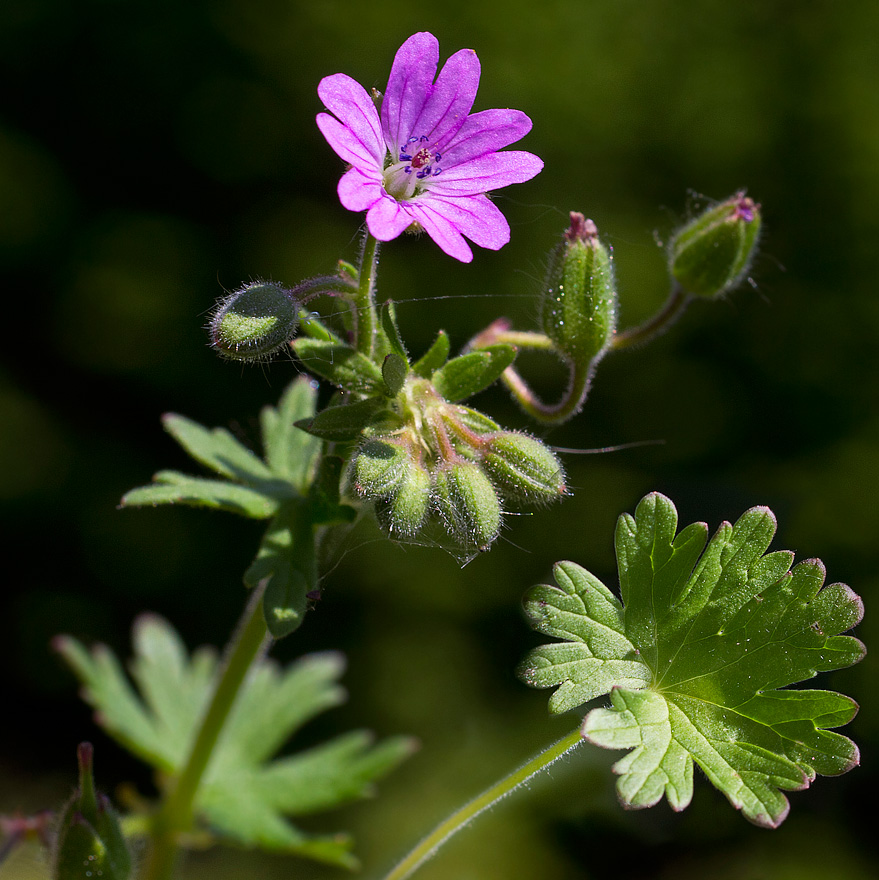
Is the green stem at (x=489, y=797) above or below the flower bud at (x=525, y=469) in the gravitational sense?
below

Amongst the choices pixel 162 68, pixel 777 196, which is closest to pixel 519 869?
pixel 777 196

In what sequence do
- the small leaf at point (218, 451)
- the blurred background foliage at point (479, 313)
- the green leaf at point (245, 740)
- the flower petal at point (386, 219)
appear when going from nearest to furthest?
the flower petal at point (386, 219), the small leaf at point (218, 451), the green leaf at point (245, 740), the blurred background foliage at point (479, 313)

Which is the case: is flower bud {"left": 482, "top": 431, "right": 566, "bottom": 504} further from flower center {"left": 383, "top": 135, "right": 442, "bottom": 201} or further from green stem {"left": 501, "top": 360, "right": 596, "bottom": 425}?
flower center {"left": 383, "top": 135, "right": 442, "bottom": 201}

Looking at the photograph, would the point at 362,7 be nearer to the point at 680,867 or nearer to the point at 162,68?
the point at 162,68

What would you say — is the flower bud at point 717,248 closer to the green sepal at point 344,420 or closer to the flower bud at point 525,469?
the flower bud at point 525,469

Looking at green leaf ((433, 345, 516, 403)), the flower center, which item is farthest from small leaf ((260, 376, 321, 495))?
the flower center

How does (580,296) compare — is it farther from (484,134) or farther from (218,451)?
(218,451)

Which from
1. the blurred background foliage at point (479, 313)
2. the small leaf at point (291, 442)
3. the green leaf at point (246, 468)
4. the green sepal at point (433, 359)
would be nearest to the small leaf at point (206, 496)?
the green leaf at point (246, 468)
